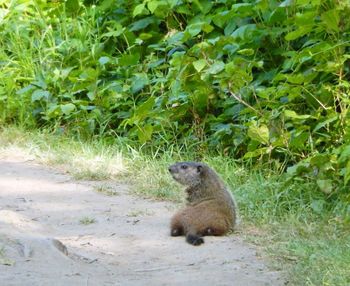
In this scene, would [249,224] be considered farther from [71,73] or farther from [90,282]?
[71,73]

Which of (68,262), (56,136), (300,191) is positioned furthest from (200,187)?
(56,136)

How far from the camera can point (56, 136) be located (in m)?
9.38

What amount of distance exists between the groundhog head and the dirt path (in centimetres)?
37

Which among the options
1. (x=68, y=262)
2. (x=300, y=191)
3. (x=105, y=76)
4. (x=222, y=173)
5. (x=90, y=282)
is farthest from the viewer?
(x=105, y=76)

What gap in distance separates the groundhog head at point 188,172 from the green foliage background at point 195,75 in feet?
2.77

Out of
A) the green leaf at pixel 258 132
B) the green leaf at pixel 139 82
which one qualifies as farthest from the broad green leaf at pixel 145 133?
the green leaf at pixel 258 132

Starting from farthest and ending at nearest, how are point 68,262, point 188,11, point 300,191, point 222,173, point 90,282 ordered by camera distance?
1. point 188,11
2. point 222,173
3. point 300,191
4. point 68,262
5. point 90,282

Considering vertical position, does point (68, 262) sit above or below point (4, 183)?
above

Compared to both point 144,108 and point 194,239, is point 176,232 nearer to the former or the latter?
point 194,239

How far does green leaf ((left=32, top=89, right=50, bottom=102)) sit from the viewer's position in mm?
9703

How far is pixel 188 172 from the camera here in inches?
260

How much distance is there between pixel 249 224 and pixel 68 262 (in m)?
1.75

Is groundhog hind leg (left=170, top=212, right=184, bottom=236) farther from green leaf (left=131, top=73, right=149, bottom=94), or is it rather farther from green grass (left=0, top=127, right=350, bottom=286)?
green leaf (left=131, top=73, right=149, bottom=94)

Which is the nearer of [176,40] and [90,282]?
[90,282]
